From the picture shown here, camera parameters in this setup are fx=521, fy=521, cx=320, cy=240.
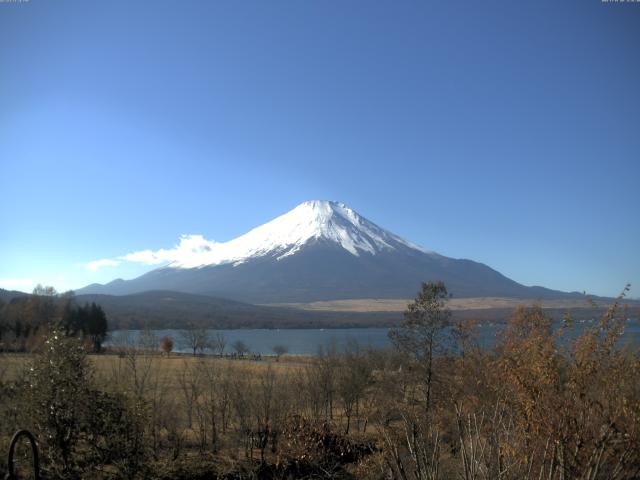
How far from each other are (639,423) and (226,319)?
15631 cm

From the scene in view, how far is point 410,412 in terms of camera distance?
33.9 ft

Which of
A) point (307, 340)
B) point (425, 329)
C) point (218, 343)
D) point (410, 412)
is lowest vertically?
point (307, 340)

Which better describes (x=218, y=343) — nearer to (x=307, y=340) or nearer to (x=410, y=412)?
(x=307, y=340)

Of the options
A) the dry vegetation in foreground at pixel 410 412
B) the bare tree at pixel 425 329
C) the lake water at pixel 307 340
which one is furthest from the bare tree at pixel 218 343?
Answer: the bare tree at pixel 425 329

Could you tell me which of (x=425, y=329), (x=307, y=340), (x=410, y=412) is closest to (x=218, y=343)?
(x=307, y=340)

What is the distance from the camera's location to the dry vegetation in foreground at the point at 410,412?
5.75 metres

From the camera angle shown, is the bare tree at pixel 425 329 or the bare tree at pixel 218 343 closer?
the bare tree at pixel 425 329

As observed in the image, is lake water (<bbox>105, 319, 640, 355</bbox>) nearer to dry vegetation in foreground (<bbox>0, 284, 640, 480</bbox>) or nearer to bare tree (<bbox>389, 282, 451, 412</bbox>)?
dry vegetation in foreground (<bbox>0, 284, 640, 480</bbox>)

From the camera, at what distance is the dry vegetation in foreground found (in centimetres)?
575

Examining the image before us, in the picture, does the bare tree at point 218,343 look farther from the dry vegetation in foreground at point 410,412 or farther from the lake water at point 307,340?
the dry vegetation in foreground at point 410,412

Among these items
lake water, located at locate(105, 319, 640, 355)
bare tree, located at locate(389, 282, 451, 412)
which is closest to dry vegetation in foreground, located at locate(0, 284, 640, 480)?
bare tree, located at locate(389, 282, 451, 412)

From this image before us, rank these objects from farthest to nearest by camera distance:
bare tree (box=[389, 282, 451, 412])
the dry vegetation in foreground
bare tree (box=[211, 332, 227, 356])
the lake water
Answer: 1. bare tree (box=[211, 332, 227, 356])
2. the lake water
3. bare tree (box=[389, 282, 451, 412])
4. the dry vegetation in foreground

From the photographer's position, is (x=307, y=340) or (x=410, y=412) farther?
Result: (x=307, y=340)

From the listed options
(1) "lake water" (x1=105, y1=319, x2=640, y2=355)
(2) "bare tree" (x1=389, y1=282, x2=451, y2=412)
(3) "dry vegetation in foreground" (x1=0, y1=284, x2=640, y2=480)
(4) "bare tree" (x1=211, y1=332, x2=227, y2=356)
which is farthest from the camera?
(4) "bare tree" (x1=211, y1=332, x2=227, y2=356)
